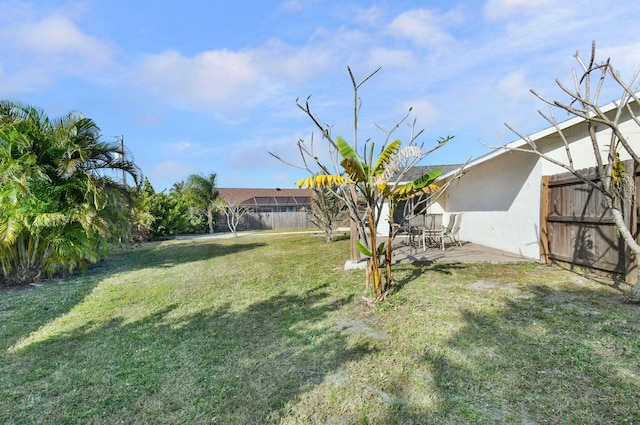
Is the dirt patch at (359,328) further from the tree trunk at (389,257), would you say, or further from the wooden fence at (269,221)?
the wooden fence at (269,221)

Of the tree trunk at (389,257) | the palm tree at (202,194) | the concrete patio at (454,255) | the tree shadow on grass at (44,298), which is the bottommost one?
the tree shadow on grass at (44,298)

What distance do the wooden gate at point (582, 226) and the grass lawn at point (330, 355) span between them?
55cm

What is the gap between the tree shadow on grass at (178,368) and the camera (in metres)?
2.71

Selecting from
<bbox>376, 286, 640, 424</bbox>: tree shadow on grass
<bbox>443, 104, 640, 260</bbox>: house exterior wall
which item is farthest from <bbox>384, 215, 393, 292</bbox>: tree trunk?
<bbox>443, 104, 640, 260</bbox>: house exterior wall

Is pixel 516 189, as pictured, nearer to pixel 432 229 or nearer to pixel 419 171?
pixel 432 229

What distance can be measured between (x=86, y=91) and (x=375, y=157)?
33.4 feet

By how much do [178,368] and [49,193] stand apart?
669cm

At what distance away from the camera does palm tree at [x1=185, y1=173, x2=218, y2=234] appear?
2862 cm

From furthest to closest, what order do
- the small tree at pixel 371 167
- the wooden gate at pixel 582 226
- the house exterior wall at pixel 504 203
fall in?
1. the house exterior wall at pixel 504 203
2. the wooden gate at pixel 582 226
3. the small tree at pixel 371 167

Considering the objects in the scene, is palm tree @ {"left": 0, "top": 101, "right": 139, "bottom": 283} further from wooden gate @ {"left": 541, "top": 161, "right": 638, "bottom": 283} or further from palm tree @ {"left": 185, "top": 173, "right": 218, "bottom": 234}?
palm tree @ {"left": 185, "top": 173, "right": 218, "bottom": 234}

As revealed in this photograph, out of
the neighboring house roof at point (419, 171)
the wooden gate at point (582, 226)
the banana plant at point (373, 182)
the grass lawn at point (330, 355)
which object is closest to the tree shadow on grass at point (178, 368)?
the grass lawn at point (330, 355)

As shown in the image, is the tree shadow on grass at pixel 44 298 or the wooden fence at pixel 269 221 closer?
the tree shadow on grass at pixel 44 298

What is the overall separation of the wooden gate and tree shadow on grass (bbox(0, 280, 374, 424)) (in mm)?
5252

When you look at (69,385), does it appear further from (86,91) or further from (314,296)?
(86,91)
